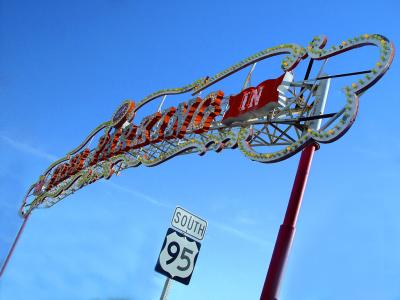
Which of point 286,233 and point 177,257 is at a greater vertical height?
point 286,233

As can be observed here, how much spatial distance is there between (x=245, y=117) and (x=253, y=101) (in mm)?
494

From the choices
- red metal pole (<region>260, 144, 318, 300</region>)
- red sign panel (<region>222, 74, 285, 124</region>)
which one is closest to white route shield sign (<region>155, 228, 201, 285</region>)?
red metal pole (<region>260, 144, 318, 300</region>)

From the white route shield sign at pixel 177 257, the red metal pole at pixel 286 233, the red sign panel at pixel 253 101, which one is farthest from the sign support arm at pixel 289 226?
the white route shield sign at pixel 177 257

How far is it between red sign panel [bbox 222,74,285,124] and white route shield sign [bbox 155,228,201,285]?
569 cm

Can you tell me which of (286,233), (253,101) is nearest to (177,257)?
(286,233)

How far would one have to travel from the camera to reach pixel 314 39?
11.5 meters

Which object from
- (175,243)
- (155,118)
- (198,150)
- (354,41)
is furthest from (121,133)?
(175,243)

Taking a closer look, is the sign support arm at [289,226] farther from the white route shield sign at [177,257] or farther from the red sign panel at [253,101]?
the white route shield sign at [177,257]

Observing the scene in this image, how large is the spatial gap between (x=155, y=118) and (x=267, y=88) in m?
5.84

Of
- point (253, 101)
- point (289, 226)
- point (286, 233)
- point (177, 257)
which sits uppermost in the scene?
point (253, 101)

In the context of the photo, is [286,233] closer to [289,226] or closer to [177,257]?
[289,226]

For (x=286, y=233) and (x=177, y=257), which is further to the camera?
(x=286, y=233)

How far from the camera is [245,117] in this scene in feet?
40.6

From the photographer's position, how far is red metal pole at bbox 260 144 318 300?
9078mm
